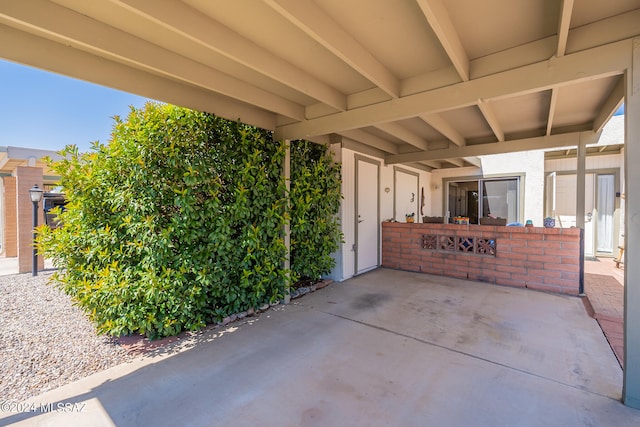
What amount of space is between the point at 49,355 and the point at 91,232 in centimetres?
125

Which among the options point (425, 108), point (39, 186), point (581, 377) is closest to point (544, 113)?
point (425, 108)

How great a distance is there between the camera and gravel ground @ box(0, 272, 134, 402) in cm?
234

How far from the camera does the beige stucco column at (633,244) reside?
6.47 ft

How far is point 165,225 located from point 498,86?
142 inches

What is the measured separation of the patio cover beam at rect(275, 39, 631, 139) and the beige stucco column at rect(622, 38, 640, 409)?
0.14 metres

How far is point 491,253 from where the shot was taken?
522 cm

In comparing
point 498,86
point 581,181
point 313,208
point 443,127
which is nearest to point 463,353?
point 498,86

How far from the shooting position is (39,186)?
20.9ft

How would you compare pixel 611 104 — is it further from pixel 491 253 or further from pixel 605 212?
pixel 605 212

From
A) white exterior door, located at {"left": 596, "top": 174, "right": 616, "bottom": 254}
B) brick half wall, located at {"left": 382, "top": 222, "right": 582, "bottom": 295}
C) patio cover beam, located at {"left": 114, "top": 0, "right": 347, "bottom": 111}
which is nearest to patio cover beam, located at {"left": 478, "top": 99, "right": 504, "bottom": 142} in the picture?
brick half wall, located at {"left": 382, "top": 222, "right": 582, "bottom": 295}

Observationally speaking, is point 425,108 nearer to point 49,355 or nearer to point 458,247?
point 458,247

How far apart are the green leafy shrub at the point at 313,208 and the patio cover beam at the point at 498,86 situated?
0.98 m

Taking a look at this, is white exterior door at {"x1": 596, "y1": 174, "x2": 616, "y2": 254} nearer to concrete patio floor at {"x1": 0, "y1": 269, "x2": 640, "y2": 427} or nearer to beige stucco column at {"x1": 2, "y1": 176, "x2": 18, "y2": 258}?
concrete patio floor at {"x1": 0, "y1": 269, "x2": 640, "y2": 427}


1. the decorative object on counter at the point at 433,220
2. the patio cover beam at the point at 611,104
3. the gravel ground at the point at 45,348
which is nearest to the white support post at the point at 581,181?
the patio cover beam at the point at 611,104
